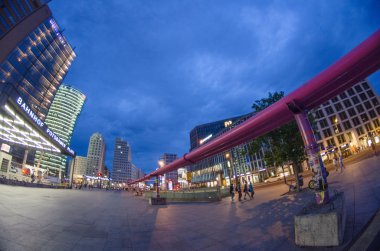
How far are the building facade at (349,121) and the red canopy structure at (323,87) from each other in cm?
7084

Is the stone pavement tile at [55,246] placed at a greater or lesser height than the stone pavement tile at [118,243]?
greater

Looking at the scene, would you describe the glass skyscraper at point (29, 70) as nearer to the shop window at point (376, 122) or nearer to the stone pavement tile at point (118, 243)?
the stone pavement tile at point (118, 243)

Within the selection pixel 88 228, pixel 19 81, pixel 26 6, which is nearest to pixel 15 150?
pixel 19 81

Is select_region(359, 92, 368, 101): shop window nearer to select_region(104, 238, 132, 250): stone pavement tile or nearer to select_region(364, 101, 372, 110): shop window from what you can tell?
select_region(364, 101, 372, 110): shop window

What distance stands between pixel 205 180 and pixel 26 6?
10116 cm

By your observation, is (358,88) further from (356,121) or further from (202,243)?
(202,243)

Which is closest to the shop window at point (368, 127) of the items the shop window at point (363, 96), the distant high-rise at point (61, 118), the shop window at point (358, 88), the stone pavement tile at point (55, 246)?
the shop window at point (363, 96)

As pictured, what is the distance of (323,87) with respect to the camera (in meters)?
5.65

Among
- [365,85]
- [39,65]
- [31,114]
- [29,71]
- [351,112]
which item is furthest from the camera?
[39,65]

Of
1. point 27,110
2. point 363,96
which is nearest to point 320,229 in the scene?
point 27,110

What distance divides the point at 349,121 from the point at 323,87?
81.9m

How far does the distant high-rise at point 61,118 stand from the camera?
140 meters

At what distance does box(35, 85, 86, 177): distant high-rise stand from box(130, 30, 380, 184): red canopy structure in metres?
167

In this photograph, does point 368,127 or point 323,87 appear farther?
point 368,127
